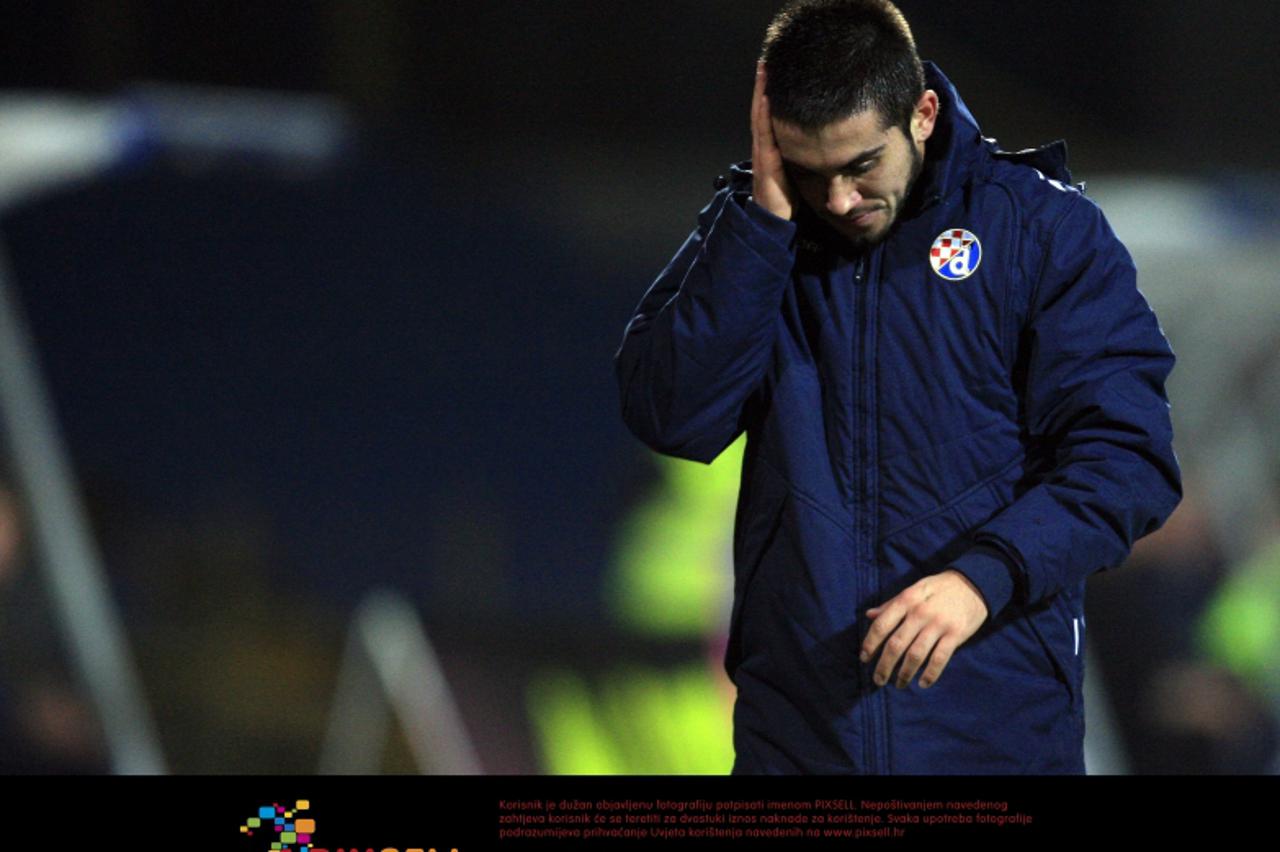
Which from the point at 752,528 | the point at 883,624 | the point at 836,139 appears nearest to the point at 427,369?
the point at 752,528

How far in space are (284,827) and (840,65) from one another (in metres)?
1.22

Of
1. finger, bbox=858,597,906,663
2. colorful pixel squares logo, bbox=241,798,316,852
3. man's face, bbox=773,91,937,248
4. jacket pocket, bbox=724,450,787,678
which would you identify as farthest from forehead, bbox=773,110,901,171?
colorful pixel squares logo, bbox=241,798,316,852

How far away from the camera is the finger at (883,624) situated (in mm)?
1304

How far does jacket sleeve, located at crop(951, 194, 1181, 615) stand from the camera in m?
1.35

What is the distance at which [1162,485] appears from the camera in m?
1.40

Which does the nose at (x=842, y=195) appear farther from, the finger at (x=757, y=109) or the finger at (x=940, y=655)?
the finger at (x=940, y=655)

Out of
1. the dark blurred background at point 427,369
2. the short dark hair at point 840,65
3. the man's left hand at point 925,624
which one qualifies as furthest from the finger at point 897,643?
the dark blurred background at point 427,369

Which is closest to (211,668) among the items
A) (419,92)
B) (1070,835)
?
(419,92)

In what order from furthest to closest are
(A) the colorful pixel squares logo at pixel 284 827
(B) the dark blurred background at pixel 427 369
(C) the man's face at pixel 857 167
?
(B) the dark blurred background at pixel 427 369
(A) the colorful pixel squares logo at pixel 284 827
(C) the man's face at pixel 857 167

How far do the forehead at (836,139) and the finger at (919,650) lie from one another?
0.43m

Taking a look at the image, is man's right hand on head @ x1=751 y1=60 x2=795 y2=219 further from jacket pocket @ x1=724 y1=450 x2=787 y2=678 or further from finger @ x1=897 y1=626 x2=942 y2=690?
finger @ x1=897 y1=626 x2=942 y2=690

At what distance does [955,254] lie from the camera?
145 cm

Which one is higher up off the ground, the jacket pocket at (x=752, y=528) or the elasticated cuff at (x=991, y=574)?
the jacket pocket at (x=752, y=528)

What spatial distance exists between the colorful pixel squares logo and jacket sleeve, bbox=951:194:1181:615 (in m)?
1.04
